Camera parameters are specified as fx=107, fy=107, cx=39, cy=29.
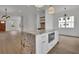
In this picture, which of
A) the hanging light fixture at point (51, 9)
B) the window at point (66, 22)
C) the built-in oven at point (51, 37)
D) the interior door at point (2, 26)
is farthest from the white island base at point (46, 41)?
the interior door at point (2, 26)

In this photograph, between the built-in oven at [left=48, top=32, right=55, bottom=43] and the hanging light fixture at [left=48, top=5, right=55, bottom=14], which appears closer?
the hanging light fixture at [left=48, top=5, right=55, bottom=14]

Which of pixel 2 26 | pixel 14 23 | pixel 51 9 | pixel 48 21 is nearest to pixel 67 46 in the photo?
pixel 48 21

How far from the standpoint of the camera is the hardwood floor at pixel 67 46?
1306 mm

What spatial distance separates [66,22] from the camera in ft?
4.38

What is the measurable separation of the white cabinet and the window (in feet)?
Result: 0.86

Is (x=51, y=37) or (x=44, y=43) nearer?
(x=44, y=43)

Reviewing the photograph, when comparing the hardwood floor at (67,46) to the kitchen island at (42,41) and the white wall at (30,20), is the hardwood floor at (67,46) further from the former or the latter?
the white wall at (30,20)

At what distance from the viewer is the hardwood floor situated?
131 cm

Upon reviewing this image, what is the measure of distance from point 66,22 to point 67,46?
0.30m

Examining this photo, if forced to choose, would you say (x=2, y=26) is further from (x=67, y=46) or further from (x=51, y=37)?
(x=67, y=46)

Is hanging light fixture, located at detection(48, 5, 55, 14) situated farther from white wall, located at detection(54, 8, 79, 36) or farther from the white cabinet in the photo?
the white cabinet

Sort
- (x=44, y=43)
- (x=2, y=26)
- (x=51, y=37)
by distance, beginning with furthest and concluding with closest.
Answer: (x=51, y=37) → (x=44, y=43) → (x=2, y=26)

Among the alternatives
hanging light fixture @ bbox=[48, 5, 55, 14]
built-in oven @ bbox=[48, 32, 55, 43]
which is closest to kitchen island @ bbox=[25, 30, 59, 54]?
built-in oven @ bbox=[48, 32, 55, 43]
